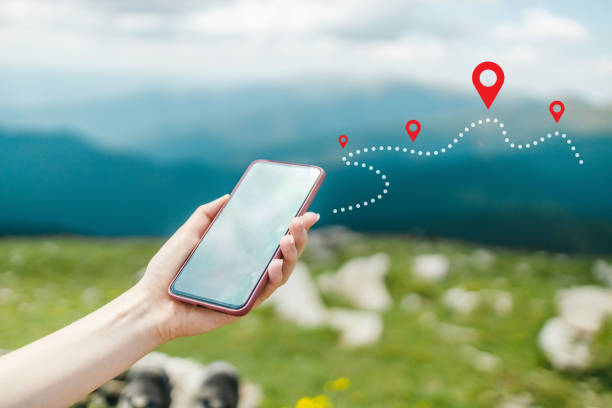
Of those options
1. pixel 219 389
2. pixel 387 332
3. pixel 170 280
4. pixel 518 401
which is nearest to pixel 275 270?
pixel 170 280

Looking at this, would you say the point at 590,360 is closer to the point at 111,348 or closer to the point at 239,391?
the point at 239,391

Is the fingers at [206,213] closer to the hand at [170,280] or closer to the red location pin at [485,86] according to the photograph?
the hand at [170,280]

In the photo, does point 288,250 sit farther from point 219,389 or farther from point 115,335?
point 219,389

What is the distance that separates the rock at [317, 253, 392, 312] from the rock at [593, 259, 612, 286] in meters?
1.81

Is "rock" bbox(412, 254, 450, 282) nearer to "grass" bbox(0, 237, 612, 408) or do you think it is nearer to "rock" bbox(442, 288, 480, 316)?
"grass" bbox(0, 237, 612, 408)

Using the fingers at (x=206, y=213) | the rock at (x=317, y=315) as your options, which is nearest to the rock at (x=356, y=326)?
the rock at (x=317, y=315)

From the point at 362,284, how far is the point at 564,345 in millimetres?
1667

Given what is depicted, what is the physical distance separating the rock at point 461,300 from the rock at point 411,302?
20 cm

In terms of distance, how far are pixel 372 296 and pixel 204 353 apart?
1.50 meters

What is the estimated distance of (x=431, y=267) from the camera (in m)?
4.98

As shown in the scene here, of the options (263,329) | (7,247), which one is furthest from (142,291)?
(7,247)

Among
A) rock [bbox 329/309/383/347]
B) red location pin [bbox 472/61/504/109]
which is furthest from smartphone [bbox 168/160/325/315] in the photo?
rock [bbox 329/309/383/347]

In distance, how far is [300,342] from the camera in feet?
13.3

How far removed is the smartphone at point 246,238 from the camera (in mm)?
1829
